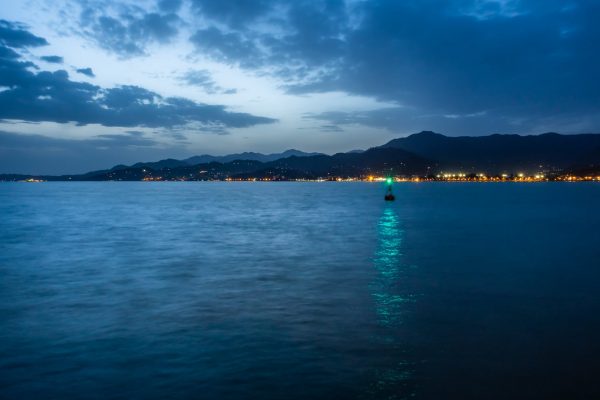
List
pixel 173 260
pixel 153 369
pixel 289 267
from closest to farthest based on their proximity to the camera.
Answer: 1. pixel 153 369
2. pixel 289 267
3. pixel 173 260

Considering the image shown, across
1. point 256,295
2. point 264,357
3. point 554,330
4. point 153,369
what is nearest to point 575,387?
point 554,330

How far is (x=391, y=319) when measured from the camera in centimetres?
1731

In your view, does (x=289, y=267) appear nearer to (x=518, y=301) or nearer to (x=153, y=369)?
(x=518, y=301)

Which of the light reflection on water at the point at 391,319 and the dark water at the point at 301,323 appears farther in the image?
the dark water at the point at 301,323

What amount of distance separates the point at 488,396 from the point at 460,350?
9.61ft

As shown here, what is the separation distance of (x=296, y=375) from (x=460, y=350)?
17.1 feet

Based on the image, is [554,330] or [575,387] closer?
[575,387]

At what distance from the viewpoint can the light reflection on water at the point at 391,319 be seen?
38.3 ft

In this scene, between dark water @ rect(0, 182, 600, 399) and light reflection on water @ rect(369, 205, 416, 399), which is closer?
light reflection on water @ rect(369, 205, 416, 399)

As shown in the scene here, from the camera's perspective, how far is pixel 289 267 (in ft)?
94.6

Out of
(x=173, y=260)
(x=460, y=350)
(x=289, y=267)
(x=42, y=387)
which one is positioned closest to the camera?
(x=42, y=387)

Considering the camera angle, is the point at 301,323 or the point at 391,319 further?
the point at 391,319

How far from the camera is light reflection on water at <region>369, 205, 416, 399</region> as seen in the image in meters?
11.7

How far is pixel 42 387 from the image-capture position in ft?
39.1
